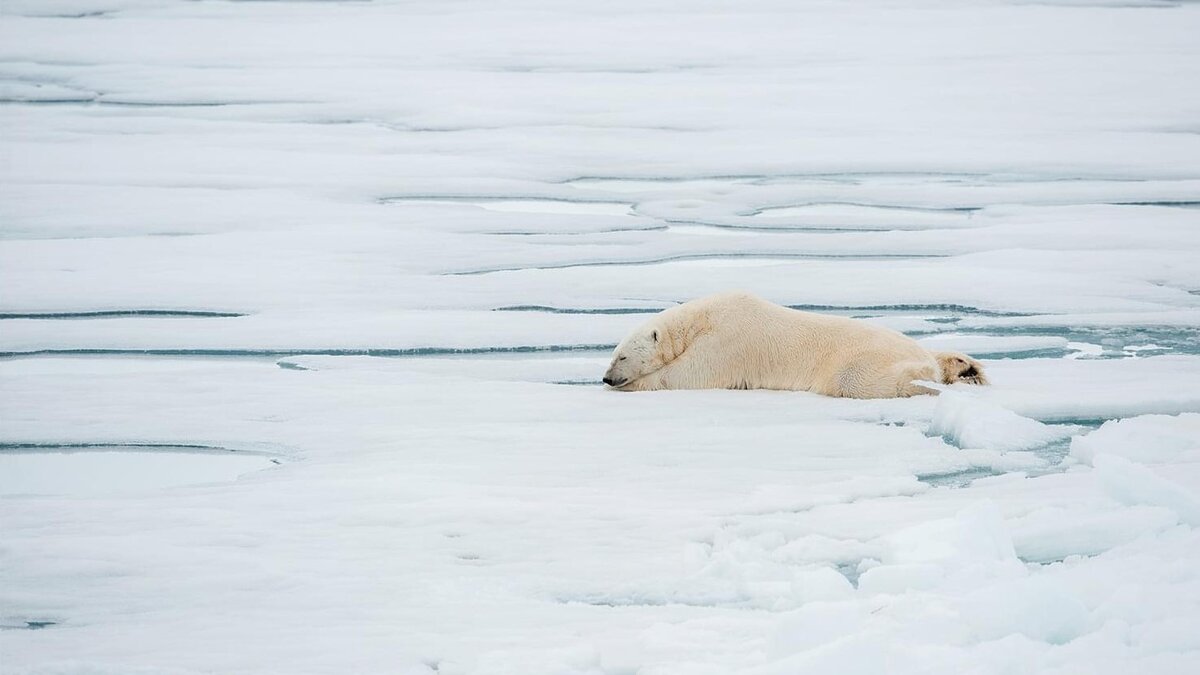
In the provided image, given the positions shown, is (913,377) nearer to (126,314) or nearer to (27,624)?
(27,624)

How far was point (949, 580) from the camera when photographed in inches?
120

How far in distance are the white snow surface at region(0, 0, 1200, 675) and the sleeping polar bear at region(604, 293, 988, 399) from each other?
0.12 m

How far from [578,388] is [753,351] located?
637 mm

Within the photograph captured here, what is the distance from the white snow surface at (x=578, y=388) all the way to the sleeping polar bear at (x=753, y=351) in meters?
0.12

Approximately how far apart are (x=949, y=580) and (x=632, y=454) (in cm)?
148

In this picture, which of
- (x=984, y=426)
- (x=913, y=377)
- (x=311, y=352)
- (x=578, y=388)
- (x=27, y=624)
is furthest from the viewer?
(x=311, y=352)

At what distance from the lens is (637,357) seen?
521 centimetres

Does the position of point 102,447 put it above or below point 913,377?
below

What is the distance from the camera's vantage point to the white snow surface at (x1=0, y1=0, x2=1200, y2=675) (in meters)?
3.00

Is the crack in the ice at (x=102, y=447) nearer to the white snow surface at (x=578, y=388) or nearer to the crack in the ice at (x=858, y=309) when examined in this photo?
the white snow surface at (x=578, y=388)

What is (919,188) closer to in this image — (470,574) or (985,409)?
(985,409)

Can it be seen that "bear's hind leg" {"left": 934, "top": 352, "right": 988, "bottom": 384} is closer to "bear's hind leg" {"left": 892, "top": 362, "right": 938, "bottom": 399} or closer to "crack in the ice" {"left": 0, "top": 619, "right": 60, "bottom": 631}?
"bear's hind leg" {"left": 892, "top": 362, "right": 938, "bottom": 399}

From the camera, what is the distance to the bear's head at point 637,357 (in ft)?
17.0

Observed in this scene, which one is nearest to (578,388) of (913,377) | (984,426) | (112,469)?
(913,377)
